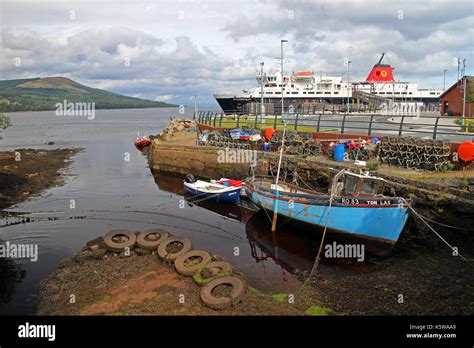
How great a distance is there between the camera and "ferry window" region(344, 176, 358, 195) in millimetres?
14695

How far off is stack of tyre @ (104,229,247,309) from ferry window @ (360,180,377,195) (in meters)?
6.18

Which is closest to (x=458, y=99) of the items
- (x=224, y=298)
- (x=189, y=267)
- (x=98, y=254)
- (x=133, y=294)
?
(x=189, y=267)

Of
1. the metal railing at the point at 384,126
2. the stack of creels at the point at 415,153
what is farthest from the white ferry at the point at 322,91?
the stack of creels at the point at 415,153

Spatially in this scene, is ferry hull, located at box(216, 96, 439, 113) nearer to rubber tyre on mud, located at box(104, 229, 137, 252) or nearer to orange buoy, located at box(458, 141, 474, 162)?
orange buoy, located at box(458, 141, 474, 162)

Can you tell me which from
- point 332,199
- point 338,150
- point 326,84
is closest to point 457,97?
point 338,150

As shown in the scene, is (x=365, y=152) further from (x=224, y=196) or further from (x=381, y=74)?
(x=381, y=74)

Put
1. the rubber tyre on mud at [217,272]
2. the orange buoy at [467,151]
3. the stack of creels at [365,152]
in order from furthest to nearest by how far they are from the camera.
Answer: the stack of creels at [365,152]
the orange buoy at [467,151]
the rubber tyre on mud at [217,272]

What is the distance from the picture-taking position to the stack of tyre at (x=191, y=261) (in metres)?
9.79

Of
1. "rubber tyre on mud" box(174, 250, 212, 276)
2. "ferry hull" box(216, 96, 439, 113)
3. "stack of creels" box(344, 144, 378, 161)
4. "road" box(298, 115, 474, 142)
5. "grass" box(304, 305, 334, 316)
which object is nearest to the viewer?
"grass" box(304, 305, 334, 316)

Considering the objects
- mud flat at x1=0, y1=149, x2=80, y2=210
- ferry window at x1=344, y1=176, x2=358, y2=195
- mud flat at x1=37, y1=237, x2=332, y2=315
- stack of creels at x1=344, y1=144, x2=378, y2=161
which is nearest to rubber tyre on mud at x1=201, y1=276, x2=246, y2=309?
mud flat at x1=37, y1=237, x2=332, y2=315

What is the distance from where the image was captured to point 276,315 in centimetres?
926

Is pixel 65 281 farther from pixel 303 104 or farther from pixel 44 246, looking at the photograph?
pixel 303 104

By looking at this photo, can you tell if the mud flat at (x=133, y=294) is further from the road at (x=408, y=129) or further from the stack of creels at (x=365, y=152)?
the stack of creels at (x=365, y=152)

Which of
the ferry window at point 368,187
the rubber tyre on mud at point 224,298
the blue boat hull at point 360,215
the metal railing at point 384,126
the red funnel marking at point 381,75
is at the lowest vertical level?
the rubber tyre on mud at point 224,298
